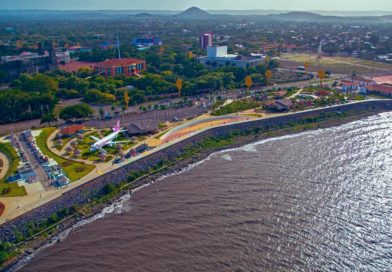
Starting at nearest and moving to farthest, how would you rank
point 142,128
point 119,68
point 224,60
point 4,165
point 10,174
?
1. point 10,174
2. point 4,165
3. point 142,128
4. point 119,68
5. point 224,60

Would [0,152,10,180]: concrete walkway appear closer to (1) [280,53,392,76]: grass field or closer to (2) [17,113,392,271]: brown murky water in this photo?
(2) [17,113,392,271]: brown murky water

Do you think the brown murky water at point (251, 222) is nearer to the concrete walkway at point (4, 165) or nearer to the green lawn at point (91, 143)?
the green lawn at point (91, 143)

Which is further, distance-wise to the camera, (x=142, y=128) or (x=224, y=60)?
(x=224, y=60)

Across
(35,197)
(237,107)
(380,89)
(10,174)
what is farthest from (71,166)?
(380,89)

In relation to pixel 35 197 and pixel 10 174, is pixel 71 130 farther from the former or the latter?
pixel 35 197

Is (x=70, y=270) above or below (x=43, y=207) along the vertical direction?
below

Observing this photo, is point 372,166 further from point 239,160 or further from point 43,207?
point 43,207

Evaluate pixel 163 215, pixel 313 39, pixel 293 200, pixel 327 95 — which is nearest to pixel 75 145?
pixel 163 215

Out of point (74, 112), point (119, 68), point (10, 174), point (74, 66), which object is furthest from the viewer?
point (74, 66)
